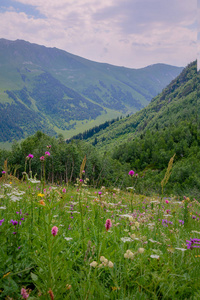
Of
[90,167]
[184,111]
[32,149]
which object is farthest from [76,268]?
[184,111]

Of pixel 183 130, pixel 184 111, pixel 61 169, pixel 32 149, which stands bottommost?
pixel 61 169

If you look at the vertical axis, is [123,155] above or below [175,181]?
above

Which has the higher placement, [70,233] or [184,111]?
[184,111]

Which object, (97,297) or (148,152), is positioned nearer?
(97,297)

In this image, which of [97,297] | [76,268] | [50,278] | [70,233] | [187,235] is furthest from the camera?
[187,235]

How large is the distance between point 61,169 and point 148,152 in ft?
226

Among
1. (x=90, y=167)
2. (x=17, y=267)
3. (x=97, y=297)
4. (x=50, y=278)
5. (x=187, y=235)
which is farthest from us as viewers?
(x=90, y=167)

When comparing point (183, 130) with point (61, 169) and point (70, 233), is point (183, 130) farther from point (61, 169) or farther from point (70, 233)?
point (70, 233)

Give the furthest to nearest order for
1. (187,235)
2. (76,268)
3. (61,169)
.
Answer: (61,169), (187,235), (76,268)

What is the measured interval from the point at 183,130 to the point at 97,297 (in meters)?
128

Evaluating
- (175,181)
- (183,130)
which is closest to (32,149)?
(175,181)

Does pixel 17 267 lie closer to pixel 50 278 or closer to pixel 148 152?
pixel 50 278

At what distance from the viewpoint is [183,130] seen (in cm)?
12131

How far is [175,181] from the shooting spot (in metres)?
84.7
